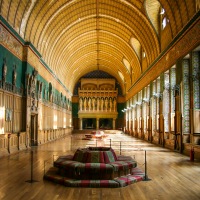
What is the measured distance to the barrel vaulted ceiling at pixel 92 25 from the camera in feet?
54.9

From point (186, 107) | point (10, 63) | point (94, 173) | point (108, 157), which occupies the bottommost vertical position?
point (94, 173)

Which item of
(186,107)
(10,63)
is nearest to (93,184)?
(186,107)

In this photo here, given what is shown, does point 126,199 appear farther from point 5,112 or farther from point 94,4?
point 94,4

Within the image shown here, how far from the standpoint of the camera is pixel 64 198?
6.29 meters

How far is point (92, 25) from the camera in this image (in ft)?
94.2

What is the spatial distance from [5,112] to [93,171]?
835 centimetres

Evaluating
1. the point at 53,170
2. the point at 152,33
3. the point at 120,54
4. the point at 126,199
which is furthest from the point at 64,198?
the point at 120,54

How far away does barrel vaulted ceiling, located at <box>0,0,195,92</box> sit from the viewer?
16748 mm

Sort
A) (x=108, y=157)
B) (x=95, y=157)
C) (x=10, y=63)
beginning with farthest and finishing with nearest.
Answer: (x=10, y=63)
(x=108, y=157)
(x=95, y=157)

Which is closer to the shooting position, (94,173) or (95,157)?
(94,173)

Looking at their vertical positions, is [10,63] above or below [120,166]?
above

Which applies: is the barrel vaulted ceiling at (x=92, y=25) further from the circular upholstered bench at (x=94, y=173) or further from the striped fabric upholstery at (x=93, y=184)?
the striped fabric upholstery at (x=93, y=184)

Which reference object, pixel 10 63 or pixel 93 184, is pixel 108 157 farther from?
pixel 10 63

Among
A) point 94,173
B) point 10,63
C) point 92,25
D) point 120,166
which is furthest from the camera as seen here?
point 92,25
